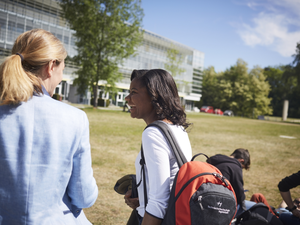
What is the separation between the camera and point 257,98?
192 ft

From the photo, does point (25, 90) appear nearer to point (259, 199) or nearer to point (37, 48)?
point (37, 48)

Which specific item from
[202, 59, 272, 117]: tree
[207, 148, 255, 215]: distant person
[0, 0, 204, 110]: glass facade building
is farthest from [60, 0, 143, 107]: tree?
[202, 59, 272, 117]: tree

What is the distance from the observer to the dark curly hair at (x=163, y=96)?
1755 millimetres

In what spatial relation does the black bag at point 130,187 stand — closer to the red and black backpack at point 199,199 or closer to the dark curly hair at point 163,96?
the red and black backpack at point 199,199

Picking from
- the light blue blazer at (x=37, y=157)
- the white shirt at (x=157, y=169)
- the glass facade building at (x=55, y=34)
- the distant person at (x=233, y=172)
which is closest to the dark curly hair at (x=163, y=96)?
the white shirt at (x=157, y=169)

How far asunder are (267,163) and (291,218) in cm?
617

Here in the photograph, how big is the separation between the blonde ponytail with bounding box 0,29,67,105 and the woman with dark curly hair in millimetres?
678

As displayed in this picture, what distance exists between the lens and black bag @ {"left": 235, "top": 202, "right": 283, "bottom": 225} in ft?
9.52

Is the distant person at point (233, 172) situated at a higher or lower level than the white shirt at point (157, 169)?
lower

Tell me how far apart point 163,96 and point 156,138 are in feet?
1.32

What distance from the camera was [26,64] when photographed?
1.28 meters

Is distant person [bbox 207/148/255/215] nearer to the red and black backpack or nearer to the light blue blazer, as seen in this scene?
the red and black backpack

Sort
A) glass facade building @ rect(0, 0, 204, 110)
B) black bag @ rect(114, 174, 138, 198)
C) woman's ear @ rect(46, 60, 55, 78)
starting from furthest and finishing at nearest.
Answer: glass facade building @ rect(0, 0, 204, 110) → black bag @ rect(114, 174, 138, 198) → woman's ear @ rect(46, 60, 55, 78)

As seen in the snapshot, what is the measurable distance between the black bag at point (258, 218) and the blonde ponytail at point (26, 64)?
9.47ft
